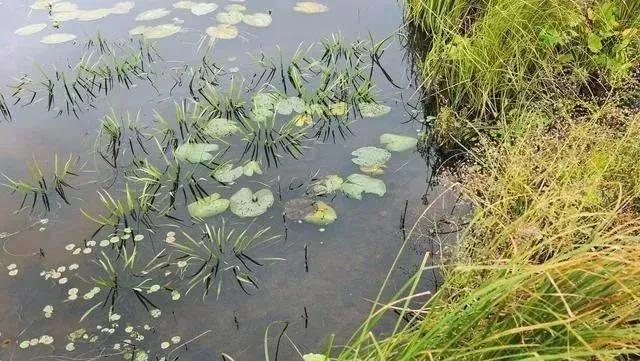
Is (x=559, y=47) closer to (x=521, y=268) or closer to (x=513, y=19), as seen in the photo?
(x=513, y=19)

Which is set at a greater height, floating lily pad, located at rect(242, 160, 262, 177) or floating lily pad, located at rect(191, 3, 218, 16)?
floating lily pad, located at rect(191, 3, 218, 16)

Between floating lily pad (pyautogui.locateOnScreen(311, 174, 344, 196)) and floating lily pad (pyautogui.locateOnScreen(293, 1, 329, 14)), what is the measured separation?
194cm

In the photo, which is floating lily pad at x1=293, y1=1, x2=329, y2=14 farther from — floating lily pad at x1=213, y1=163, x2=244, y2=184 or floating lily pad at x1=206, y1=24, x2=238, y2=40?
floating lily pad at x1=213, y1=163, x2=244, y2=184

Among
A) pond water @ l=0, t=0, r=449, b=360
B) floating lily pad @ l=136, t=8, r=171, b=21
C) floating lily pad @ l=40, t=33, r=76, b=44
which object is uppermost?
floating lily pad @ l=136, t=8, r=171, b=21

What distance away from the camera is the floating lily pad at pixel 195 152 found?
3.02 meters

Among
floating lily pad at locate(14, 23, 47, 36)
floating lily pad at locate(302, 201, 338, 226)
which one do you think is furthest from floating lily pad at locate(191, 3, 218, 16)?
floating lily pad at locate(302, 201, 338, 226)

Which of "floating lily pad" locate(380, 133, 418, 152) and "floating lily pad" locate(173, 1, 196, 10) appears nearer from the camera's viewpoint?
"floating lily pad" locate(380, 133, 418, 152)

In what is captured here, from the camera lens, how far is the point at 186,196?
2828 mm

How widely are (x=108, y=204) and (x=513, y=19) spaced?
2317 millimetres

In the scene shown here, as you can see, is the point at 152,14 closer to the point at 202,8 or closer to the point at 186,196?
the point at 202,8

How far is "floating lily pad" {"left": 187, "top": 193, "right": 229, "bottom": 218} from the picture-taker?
270 cm

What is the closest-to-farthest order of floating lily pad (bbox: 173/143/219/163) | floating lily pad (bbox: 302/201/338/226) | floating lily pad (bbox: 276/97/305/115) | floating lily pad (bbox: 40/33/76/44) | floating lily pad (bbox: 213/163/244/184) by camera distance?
floating lily pad (bbox: 302/201/338/226)
floating lily pad (bbox: 213/163/244/184)
floating lily pad (bbox: 173/143/219/163)
floating lily pad (bbox: 276/97/305/115)
floating lily pad (bbox: 40/33/76/44)

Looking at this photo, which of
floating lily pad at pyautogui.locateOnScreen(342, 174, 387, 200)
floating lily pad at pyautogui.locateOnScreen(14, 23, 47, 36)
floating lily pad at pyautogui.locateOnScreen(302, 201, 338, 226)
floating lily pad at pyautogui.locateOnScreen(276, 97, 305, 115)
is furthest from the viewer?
floating lily pad at pyautogui.locateOnScreen(14, 23, 47, 36)

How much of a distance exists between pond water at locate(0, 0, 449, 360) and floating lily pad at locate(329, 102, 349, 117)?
13 mm
